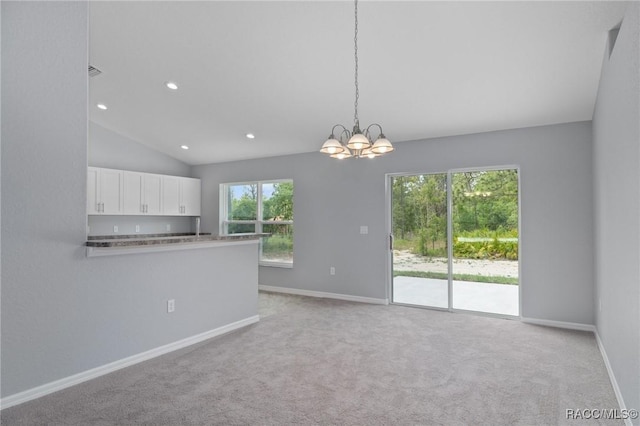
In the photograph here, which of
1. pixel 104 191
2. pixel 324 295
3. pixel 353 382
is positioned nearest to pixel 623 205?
pixel 353 382

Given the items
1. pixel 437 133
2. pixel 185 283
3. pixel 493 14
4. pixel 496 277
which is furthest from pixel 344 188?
pixel 493 14

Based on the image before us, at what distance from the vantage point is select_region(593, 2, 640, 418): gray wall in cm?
195

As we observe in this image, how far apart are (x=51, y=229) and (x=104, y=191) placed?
3604 mm

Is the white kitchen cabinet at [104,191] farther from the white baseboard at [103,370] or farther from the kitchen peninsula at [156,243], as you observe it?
the white baseboard at [103,370]

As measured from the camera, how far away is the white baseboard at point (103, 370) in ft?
8.23

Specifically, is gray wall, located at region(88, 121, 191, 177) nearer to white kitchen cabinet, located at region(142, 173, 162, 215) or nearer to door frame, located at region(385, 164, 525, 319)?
white kitchen cabinet, located at region(142, 173, 162, 215)

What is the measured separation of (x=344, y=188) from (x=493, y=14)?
11.2 feet

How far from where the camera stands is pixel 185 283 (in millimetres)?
3709

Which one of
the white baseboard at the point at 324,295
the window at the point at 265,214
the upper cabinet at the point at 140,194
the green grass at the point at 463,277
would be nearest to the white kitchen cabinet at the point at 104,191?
the upper cabinet at the point at 140,194

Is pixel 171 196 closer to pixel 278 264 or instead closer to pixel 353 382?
pixel 278 264

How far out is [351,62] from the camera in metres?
3.64

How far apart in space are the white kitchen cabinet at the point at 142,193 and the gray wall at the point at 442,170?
41.4 inches

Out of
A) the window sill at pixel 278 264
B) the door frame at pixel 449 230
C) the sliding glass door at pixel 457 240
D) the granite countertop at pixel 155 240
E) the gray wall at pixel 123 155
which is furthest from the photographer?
the window sill at pixel 278 264

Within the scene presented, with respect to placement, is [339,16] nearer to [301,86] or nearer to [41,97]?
[301,86]
